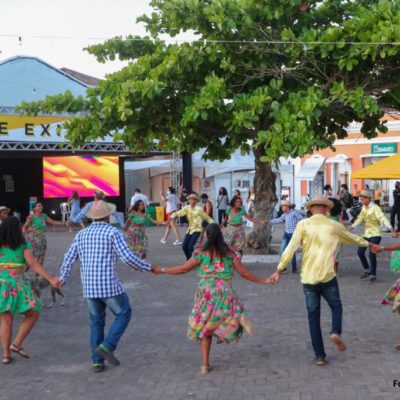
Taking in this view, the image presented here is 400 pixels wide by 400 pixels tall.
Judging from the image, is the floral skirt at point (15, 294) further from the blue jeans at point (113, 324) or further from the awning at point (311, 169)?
the awning at point (311, 169)

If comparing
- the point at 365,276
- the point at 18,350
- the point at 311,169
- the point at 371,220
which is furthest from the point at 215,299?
the point at 311,169

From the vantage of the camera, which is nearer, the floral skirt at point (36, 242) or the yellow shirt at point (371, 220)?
the yellow shirt at point (371, 220)

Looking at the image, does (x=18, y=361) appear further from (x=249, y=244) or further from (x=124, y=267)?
(x=249, y=244)

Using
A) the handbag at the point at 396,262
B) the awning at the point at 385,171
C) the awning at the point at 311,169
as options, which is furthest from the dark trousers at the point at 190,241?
the awning at the point at 311,169

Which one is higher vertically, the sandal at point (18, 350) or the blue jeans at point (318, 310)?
the blue jeans at point (318, 310)

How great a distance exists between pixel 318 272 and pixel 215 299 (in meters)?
1.09

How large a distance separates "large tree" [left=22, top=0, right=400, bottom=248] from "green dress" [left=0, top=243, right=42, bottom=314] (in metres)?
6.01

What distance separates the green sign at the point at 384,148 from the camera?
3438cm

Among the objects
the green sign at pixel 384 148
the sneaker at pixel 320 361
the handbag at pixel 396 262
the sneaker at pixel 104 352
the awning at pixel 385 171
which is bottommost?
the sneaker at pixel 320 361

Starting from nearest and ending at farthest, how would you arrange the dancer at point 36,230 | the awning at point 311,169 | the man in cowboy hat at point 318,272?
the man in cowboy hat at point 318,272 → the dancer at point 36,230 → the awning at point 311,169

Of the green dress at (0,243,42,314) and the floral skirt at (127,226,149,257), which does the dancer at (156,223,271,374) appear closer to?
the green dress at (0,243,42,314)

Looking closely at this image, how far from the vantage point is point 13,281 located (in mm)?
6816

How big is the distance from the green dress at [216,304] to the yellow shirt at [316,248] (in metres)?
0.61

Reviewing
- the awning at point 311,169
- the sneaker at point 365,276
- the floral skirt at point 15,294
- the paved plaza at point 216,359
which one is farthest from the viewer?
the awning at point 311,169
